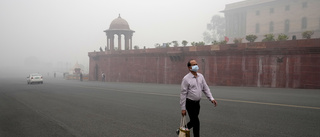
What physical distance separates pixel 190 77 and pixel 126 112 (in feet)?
15.8

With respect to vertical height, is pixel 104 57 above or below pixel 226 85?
above

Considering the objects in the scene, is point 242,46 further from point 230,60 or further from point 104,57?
point 104,57

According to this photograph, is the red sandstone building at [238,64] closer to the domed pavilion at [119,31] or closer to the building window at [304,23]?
the domed pavilion at [119,31]

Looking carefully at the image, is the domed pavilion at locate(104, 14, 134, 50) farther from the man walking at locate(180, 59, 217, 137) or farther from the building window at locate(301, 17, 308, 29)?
the man walking at locate(180, 59, 217, 137)

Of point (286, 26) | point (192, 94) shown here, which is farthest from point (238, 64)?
point (286, 26)

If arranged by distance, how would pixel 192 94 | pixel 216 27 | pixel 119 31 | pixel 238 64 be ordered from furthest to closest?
pixel 216 27, pixel 119 31, pixel 238 64, pixel 192 94

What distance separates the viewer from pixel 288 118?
6.97m

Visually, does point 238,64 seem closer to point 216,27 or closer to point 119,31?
point 119,31

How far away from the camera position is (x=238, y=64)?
865 inches

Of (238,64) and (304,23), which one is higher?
(304,23)

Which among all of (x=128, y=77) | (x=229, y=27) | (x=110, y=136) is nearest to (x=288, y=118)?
(x=110, y=136)

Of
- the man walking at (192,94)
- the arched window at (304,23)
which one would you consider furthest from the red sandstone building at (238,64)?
the arched window at (304,23)

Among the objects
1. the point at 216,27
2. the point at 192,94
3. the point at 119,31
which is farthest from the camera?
the point at 216,27

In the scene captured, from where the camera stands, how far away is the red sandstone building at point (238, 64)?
1802cm
